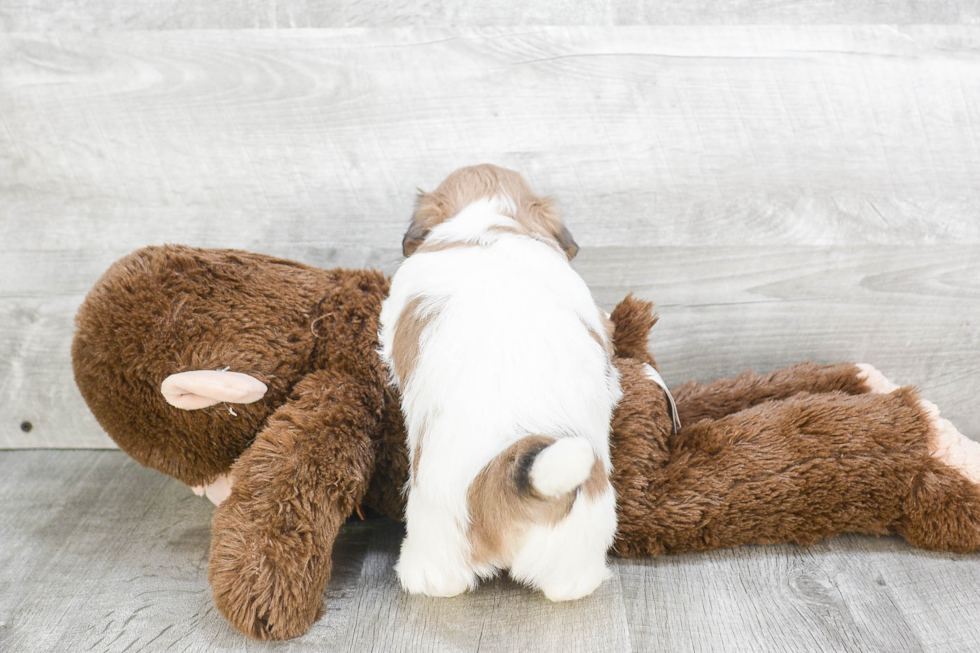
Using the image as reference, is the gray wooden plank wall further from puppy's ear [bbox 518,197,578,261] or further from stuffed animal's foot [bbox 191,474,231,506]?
stuffed animal's foot [bbox 191,474,231,506]

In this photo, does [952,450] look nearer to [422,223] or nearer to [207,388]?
[422,223]

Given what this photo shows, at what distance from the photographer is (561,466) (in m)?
0.75

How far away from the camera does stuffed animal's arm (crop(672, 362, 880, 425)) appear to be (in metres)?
1.21

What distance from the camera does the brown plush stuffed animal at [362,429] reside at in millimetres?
980

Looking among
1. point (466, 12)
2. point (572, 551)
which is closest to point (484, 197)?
point (466, 12)

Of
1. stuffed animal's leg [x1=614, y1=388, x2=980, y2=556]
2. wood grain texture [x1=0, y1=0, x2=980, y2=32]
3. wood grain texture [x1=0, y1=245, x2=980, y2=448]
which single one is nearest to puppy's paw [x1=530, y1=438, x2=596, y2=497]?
stuffed animal's leg [x1=614, y1=388, x2=980, y2=556]

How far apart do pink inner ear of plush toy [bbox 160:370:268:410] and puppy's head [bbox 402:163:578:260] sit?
281 millimetres

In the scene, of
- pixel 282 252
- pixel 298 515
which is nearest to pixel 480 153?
pixel 282 252

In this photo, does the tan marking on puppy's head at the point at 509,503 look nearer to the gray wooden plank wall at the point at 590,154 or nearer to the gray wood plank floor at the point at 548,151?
the gray wood plank floor at the point at 548,151

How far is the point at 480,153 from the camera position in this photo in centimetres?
127

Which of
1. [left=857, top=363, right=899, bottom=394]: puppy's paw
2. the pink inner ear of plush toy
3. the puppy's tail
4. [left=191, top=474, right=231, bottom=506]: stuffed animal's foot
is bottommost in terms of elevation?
[left=191, top=474, right=231, bottom=506]: stuffed animal's foot

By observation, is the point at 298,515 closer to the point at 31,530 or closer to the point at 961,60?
the point at 31,530

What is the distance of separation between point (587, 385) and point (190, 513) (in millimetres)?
695

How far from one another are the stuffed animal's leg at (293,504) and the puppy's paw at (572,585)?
0.88 ft
